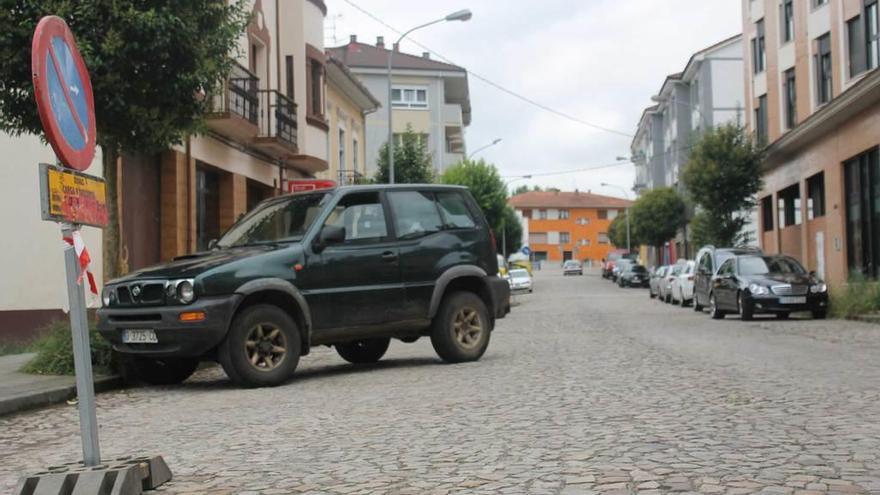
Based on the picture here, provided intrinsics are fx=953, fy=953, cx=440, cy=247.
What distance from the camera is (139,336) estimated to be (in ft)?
29.9

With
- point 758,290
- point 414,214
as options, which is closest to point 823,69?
point 758,290

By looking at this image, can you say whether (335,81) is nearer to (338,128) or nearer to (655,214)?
(338,128)

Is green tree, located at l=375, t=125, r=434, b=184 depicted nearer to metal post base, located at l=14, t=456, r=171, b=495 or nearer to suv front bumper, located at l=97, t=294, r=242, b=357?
suv front bumper, located at l=97, t=294, r=242, b=357

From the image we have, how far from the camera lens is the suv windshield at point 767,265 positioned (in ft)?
70.4

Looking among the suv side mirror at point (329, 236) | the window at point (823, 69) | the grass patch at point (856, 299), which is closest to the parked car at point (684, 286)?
the window at point (823, 69)

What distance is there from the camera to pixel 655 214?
63.8 m

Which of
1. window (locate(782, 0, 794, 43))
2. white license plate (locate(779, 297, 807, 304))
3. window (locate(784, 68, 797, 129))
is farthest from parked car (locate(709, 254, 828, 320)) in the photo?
window (locate(782, 0, 794, 43))

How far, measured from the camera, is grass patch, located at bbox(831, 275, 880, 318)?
65.8ft

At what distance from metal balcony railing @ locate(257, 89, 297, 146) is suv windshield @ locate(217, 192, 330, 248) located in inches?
447

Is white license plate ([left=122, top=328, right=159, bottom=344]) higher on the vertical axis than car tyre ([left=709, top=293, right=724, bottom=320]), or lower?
higher

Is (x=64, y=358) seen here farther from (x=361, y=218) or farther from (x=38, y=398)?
(x=361, y=218)

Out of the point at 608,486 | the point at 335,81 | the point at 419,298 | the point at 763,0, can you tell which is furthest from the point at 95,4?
the point at 763,0

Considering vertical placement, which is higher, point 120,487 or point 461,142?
point 461,142

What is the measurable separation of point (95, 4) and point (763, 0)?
104ft
